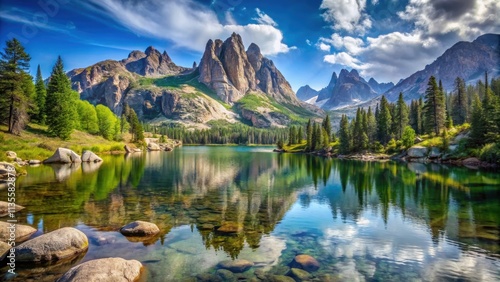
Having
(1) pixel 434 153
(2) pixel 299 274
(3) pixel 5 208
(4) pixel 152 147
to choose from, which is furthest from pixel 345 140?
(3) pixel 5 208

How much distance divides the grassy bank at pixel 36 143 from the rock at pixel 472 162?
10058 cm

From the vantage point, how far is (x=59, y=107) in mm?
77250

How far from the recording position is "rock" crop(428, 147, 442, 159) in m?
87.1

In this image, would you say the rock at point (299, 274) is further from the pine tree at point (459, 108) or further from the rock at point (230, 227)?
the pine tree at point (459, 108)

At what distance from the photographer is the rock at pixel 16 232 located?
17359 millimetres

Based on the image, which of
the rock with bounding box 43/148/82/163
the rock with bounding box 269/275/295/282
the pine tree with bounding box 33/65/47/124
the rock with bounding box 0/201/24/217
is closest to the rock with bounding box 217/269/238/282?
the rock with bounding box 269/275/295/282

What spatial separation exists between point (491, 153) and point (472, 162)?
746 cm

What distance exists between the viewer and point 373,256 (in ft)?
57.6

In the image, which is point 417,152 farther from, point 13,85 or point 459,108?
point 13,85

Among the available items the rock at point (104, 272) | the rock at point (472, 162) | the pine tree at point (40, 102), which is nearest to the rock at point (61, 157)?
the pine tree at point (40, 102)

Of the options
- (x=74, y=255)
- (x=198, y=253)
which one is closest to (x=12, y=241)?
(x=74, y=255)

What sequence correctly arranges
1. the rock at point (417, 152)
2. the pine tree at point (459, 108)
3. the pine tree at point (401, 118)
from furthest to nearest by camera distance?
→ the pine tree at point (459, 108), the pine tree at point (401, 118), the rock at point (417, 152)

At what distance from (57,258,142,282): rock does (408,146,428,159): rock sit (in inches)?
3816

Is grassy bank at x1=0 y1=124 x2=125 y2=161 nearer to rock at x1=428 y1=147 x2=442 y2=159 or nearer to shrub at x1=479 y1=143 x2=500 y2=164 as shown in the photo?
shrub at x1=479 y1=143 x2=500 y2=164
